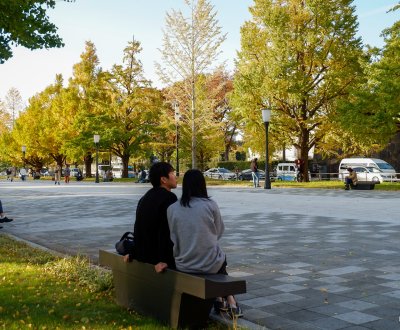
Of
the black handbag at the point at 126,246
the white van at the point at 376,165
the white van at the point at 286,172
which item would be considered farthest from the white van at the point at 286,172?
the black handbag at the point at 126,246

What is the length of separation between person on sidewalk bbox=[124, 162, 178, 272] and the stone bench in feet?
0.38

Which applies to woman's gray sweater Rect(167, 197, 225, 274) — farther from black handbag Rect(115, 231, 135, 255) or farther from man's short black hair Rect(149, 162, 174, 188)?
black handbag Rect(115, 231, 135, 255)

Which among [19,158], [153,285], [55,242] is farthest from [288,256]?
[19,158]

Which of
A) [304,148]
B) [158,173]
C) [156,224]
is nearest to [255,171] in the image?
[304,148]

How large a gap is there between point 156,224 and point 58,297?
1498 millimetres

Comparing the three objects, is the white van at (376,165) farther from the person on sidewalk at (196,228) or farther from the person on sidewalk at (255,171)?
the person on sidewalk at (196,228)

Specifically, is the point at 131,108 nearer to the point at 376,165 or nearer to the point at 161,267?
the point at 376,165

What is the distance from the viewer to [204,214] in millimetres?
4301

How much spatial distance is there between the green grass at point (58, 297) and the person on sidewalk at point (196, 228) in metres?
0.55

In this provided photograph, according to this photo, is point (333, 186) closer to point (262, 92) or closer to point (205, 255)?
point (262, 92)

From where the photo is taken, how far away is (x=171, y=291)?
4332mm

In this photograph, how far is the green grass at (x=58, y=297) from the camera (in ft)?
14.4

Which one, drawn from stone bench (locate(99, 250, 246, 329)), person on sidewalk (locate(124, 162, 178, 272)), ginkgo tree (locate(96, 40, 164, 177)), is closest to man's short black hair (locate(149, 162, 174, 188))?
person on sidewalk (locate(124, 162, 178, 272))

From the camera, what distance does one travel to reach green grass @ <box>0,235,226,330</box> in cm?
439
